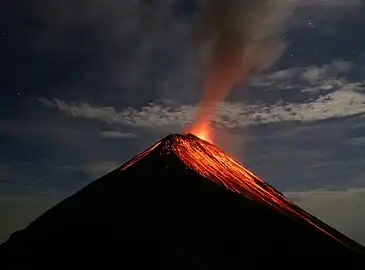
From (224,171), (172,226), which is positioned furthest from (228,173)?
(172,226)

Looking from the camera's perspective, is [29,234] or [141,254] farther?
[29,234]

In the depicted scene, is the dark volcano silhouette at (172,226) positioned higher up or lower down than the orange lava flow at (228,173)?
lower down

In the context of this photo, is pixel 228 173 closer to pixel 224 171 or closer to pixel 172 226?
pixel 224 171

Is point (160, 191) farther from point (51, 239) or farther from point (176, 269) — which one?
point (176, 269)

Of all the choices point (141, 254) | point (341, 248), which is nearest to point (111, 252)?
point (141, 254)

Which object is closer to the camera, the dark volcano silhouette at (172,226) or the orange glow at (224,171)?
the dark volcano silhouette at (172,226)

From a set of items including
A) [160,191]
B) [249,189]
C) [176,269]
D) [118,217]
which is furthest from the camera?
[249,189]
